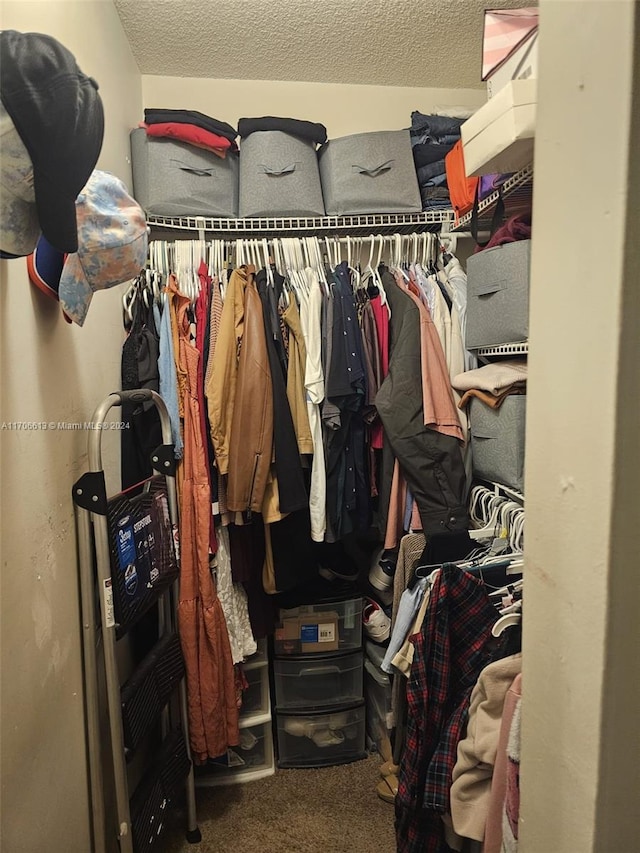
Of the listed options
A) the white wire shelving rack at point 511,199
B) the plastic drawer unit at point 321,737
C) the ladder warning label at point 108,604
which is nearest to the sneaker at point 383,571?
the plastic drawer unit at point 321,737

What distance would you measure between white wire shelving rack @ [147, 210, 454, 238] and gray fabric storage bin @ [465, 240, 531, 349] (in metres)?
0.51

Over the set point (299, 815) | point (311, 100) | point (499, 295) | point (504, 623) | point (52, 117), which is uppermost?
point (311, 100)

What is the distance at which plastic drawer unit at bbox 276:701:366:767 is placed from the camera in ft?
6.78

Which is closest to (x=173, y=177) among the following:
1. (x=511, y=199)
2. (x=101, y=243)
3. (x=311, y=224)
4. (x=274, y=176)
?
(x=274, y=176)

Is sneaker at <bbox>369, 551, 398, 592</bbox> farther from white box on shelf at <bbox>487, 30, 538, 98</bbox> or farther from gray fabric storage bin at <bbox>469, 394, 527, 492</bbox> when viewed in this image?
white box on shelf at <bbox>487, 30, 538, 98</bbox>

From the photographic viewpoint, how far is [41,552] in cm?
107

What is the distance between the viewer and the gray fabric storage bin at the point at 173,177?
188cm

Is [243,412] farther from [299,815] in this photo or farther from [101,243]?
[299,815]

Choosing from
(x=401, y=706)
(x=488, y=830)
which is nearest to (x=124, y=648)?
(x=401, y=706)

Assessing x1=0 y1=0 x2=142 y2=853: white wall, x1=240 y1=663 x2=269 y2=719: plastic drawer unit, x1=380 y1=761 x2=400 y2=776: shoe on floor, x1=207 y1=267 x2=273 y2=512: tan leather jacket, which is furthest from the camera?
x1=240 y1=663 x2=269 y2=719: plastic drawer unit

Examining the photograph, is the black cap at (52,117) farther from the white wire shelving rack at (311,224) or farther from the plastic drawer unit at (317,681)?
the plastic drawer unit at (317,681)

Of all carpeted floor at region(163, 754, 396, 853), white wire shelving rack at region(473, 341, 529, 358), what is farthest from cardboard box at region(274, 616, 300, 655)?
white wire shelving rack at region(473, 341, 529, 358)

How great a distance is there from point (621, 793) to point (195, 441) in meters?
1.39

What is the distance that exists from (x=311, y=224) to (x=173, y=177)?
1.73ft
